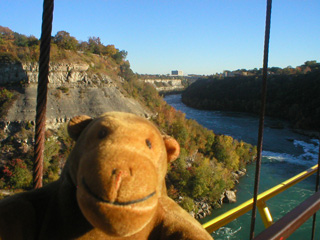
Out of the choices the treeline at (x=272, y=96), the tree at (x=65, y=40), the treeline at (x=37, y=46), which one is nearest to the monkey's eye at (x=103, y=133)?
the treeline at (x=37, y=46)

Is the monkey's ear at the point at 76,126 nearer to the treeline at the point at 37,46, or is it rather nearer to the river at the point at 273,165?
the river at the point at 273,165

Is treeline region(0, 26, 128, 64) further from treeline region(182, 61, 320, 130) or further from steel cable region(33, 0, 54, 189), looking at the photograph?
steel cable region(33, 0, 54, 189)

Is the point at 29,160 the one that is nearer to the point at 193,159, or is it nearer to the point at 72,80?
the point at 72,80

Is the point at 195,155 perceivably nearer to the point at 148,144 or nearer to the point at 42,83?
the point at 42,83

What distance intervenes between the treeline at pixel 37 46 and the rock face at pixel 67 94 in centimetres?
76

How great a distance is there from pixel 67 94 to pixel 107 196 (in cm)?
2090

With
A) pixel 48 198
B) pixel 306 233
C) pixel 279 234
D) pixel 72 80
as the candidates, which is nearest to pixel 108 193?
pixel 48 198

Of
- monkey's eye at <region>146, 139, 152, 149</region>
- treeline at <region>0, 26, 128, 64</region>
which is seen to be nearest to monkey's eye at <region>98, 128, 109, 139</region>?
monkey's eye at <region>146, 139, 152, 149</region>

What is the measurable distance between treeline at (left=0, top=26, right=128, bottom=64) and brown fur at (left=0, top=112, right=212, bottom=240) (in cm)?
2154

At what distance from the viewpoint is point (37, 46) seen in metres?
21.3

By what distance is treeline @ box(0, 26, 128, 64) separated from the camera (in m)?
19.4

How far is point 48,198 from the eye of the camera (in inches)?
29.9

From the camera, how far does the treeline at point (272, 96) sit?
28.4 metres

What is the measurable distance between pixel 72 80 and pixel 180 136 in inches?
392
